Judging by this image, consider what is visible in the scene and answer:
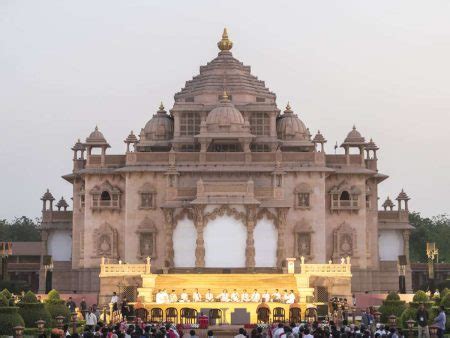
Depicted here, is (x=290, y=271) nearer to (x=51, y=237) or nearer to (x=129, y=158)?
(x=129, y=158)

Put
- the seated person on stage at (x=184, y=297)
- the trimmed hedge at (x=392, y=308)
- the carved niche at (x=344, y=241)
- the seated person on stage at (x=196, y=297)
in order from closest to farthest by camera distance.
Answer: the trimmed hedge at (x=392, y=308)
the seated person on stage at (x=184, y=297)
the seated person on stage at (x=196, y=297)
the carved niche at (x=344, y=241)

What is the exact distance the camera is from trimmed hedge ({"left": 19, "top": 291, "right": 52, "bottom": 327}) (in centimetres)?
4531

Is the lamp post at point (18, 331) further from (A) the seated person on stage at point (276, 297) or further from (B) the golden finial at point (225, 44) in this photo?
(B) the golden finial at point (225, 44)

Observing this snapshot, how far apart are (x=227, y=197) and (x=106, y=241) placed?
26.7 feet

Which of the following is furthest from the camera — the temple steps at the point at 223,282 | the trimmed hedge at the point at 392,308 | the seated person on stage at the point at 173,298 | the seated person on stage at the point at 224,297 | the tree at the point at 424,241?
the tree at the point at 424,241

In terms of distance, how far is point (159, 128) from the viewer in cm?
7456

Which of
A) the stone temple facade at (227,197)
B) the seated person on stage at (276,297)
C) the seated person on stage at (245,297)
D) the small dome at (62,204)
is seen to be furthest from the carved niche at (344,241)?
Answer: the small dome at (62,204)

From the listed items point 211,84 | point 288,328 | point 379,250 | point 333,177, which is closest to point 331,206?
point 333,177

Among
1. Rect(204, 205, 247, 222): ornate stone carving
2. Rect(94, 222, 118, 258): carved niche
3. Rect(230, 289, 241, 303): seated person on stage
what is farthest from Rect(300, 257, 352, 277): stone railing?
Rect(94, 222, 118, 258): carved niche

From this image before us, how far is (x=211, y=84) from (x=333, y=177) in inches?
391

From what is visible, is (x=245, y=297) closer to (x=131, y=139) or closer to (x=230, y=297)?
(x=230, y=297)

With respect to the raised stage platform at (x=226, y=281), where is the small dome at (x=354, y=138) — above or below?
above

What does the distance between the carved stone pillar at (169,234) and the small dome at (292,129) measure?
10187mm

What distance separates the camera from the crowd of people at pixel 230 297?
188 ft
